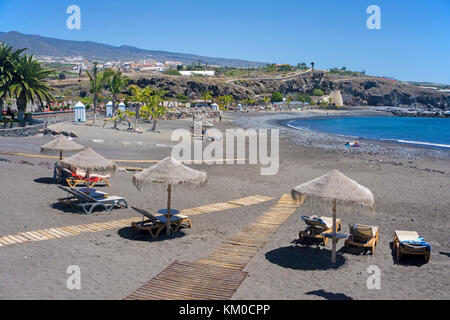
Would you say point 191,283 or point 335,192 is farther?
point 335,192

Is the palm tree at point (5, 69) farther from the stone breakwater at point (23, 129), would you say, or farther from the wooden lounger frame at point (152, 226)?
the wooden lounger frame at point (152, 226)

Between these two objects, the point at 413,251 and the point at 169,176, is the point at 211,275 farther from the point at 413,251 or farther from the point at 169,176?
the point at 413,251

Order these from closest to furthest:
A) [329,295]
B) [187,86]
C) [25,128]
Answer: [329,295]
[25,128]
[187,86]

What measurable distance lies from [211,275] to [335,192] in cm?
307

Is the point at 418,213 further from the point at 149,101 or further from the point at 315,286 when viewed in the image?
the point at 149,101

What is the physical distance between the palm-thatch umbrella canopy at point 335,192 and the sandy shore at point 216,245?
1.33m

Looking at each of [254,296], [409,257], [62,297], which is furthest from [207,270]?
[409,257]

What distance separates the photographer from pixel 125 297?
6.74m

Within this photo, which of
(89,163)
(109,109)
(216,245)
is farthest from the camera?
(109,109)

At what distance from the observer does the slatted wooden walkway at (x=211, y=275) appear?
22.8 feet

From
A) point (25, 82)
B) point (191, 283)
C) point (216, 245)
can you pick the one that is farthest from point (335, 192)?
point (25, 82)

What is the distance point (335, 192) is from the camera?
870 cm

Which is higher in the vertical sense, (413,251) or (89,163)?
(89,163)

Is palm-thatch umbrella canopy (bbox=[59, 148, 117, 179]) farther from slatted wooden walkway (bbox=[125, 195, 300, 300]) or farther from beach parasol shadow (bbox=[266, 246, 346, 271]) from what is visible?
beach parasol shadow (bbox=[266, 246, 346, 271])
